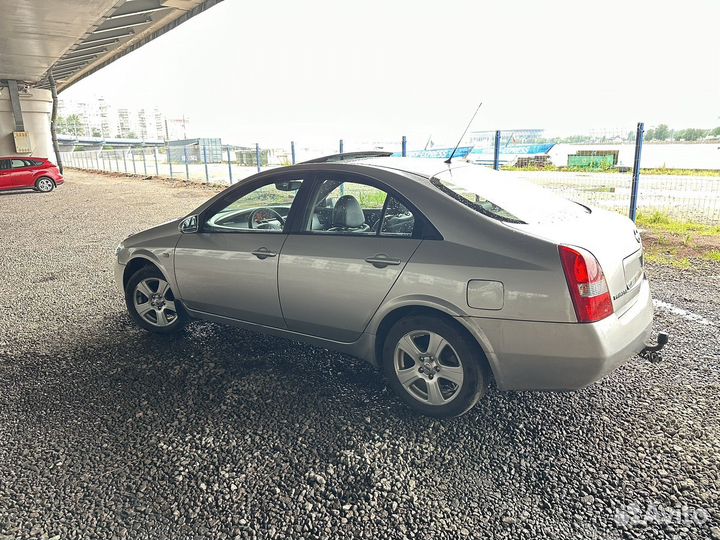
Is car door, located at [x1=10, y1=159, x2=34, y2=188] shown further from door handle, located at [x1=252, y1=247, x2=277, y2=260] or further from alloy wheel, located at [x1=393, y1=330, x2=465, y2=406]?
alloy wheel, located at [x1=393, y1=330, x2=465, y2=406]

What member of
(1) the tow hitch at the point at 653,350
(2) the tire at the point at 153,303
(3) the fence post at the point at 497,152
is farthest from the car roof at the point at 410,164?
(3) the fence post at the point at 497,152

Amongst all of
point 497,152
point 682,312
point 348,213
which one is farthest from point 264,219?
point 497,152

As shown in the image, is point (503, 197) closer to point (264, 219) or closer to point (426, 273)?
point (426, 273)

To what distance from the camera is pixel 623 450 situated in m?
2.82

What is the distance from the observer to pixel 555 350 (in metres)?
2.72

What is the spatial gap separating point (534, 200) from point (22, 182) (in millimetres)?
22440

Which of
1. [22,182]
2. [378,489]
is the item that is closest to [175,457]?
[378,489]

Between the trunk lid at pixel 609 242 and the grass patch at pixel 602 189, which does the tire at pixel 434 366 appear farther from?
the grass patch at pixel 602 189

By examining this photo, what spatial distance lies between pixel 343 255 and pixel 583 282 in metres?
1.43

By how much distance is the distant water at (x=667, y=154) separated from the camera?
27.9 ft

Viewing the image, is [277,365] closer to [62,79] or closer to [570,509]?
[570,509]

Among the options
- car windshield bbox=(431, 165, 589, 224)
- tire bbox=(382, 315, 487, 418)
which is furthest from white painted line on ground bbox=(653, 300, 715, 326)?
tire bbox=(382, 315, 487, 418)

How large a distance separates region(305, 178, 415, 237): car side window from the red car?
21248 millimetres

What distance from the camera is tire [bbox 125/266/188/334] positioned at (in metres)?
4.43
